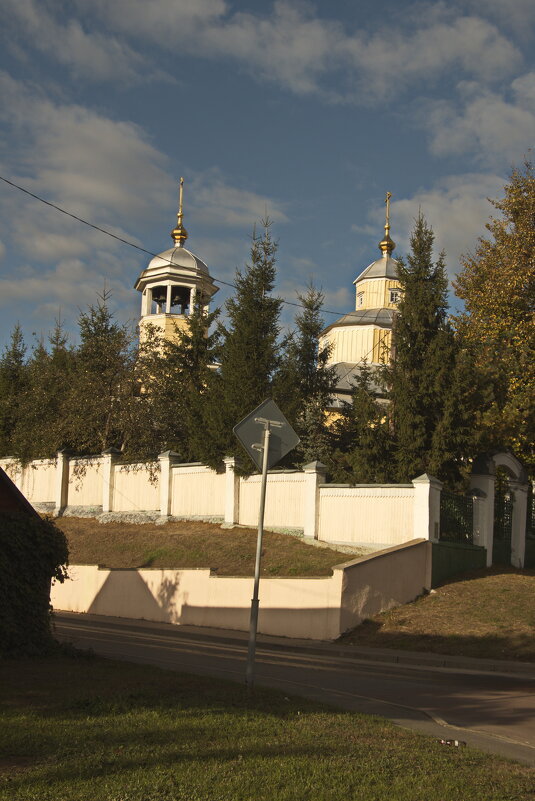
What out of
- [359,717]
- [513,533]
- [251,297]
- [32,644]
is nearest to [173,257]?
[251,297]

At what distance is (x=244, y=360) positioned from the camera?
1059 inches

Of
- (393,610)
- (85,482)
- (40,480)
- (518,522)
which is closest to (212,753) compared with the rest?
(393,610)

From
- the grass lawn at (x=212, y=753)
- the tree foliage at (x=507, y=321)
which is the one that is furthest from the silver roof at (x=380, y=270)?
the grass lawn at (x=212, y=753)

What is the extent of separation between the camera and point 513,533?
82.4 ft

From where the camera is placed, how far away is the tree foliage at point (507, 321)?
84.6 feet

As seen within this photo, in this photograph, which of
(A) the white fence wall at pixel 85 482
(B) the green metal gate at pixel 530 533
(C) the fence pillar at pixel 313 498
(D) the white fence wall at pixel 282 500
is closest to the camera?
(C) the fence pillar at pixel 313 498

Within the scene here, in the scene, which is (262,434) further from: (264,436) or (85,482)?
(85,482)

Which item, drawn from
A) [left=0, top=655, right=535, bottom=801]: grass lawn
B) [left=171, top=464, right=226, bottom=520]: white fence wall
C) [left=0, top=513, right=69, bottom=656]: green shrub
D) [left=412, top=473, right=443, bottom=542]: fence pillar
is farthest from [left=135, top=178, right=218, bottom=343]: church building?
[left=0, top=655, right=535, bottom=801]: grass lawn

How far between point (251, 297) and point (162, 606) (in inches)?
449

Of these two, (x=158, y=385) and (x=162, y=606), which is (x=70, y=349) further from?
(x=162, y=606)

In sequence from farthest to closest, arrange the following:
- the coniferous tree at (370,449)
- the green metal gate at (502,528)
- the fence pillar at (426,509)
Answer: the green metal gate at (502,528) < the coniferous tree at (370,449) < the fence pillar at (426,509)

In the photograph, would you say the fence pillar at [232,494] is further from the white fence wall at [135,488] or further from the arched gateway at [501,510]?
the arched gateway at [501,510]

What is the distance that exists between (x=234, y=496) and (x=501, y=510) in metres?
7.77

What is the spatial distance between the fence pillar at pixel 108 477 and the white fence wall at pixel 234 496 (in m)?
0.04
